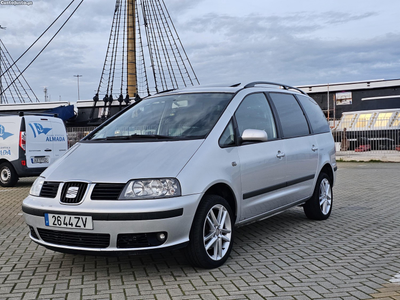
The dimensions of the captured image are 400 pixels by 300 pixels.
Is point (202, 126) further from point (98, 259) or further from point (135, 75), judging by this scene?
point (135, 75)

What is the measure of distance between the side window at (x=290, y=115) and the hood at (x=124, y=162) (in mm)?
1797

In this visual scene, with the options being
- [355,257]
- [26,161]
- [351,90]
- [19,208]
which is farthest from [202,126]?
[351,90]

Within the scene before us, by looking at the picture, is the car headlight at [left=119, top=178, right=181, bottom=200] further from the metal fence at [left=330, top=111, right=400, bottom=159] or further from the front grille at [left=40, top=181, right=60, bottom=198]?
the metal fence at [left=330, top=111, right=400, bottom=159]

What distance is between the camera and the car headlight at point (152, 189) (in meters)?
3.97

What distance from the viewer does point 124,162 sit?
4250mm

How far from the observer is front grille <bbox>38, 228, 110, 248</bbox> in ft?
13.2

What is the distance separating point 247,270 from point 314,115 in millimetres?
3363

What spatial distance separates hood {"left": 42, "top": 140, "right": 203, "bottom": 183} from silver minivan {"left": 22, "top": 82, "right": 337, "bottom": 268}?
0.01 m

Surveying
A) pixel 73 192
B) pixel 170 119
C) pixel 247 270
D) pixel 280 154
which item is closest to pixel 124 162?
pixel 73 192

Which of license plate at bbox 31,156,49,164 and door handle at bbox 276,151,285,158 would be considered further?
license plate at bbox 31,156,49,164

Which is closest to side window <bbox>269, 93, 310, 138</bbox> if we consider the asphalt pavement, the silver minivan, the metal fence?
the silver minivan

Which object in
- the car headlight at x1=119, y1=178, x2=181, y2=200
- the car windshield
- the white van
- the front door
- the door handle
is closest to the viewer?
the car headlight at x1=119, y1=178, x2=181, y2=200

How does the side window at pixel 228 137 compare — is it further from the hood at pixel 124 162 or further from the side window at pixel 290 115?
the side window at pixel 290 115

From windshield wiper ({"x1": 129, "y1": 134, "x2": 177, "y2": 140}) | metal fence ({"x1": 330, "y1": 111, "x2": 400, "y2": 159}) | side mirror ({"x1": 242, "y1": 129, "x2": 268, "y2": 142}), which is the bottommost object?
metal fence ({"x1": 330, "y1": 111, "x2": 400, "y2": 159})
